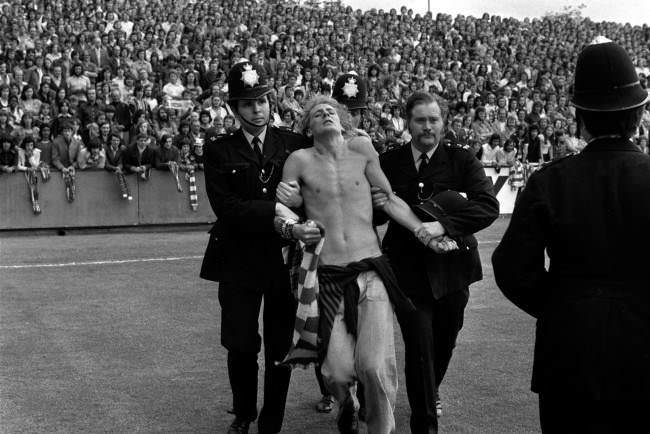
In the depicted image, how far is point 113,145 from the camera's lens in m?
18.3

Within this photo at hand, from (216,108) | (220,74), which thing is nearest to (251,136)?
(216,108)

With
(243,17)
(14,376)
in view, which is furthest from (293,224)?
(243,17)

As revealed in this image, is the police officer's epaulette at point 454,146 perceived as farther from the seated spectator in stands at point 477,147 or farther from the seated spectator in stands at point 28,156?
the seated spectator in stands at point 477,147

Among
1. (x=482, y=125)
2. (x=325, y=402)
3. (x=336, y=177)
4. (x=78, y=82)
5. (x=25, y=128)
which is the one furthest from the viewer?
Result: (x=482, y=125)

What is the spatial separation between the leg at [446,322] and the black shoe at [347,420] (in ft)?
2.22

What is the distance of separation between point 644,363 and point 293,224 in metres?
2.38

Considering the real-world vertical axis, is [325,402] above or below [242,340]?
below

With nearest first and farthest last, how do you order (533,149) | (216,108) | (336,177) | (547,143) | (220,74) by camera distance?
(336,177) < (216,108) < (220,74) < (533,149) < (547,143)

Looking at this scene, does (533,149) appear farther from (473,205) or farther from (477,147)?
(473,205)

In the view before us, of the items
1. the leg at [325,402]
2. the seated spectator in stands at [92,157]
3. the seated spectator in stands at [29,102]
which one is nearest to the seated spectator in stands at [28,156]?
the seated spectator in stands at [92,157]

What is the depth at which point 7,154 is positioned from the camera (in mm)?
17391

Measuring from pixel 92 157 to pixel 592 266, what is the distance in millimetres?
15591

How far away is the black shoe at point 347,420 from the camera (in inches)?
217

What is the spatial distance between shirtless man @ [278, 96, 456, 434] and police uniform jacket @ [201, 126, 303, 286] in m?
0.31
